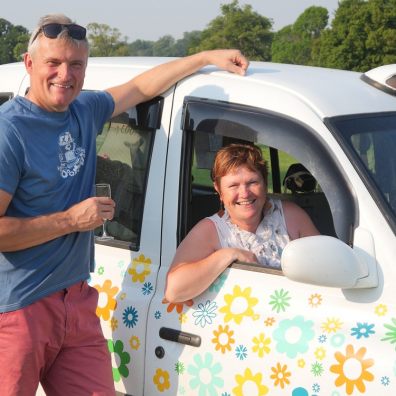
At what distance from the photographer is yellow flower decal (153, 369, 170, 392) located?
10.3 feet

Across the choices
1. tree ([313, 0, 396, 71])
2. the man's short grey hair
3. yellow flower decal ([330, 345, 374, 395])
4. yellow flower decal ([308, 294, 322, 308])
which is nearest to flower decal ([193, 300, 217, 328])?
yellow flower decal ([308, 294, 322, 308])

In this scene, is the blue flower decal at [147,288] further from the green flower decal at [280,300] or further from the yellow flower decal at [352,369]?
the yellow flower decal at [352,369]

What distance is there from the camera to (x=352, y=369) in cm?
267

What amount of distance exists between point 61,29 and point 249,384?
145cm

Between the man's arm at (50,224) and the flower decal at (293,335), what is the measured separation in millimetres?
735

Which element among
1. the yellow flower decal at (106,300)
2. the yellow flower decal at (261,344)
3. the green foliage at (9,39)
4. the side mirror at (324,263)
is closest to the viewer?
the side mirror at (324,263)

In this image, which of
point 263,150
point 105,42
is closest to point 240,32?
point 105,42

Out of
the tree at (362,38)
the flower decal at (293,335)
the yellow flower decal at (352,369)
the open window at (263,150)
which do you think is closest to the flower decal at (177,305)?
the open window at (263,150)

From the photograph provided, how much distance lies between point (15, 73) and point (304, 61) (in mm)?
76712

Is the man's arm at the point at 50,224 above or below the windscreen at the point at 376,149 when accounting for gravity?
below

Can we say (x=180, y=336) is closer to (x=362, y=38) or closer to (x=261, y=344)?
(x=261, y=344)

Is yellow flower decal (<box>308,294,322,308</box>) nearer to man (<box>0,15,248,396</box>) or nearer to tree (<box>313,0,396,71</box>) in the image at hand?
man (<box>0,15,248,396</box>)

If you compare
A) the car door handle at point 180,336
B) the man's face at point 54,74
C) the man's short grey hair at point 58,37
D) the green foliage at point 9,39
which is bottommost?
the car door handle at point 180,336

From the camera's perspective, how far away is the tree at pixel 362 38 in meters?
55.4
